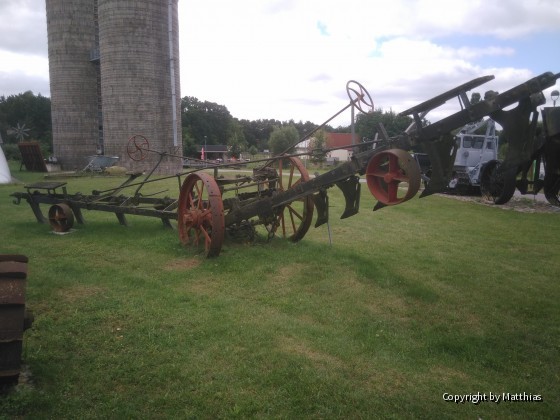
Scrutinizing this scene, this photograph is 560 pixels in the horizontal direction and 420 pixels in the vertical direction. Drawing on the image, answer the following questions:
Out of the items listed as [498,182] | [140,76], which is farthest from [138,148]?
[140,76]

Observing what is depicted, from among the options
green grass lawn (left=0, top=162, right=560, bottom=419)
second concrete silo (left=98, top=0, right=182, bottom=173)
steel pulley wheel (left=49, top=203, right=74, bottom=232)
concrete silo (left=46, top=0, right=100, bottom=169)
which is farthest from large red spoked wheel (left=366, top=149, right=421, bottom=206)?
concrete silo (left=46, top=0, right=100, bottom=169)

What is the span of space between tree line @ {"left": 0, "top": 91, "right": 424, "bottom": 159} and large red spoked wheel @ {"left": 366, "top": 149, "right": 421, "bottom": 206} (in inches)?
1806

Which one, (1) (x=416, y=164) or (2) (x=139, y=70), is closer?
(1) (x=416, y=164)

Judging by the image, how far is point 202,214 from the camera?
23.2 ft

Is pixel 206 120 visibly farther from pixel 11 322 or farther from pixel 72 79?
pixel 11 322

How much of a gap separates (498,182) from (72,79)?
36244mm

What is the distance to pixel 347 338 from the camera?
4.25 metres

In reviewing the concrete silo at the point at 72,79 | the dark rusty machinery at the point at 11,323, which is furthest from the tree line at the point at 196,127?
the dark rusty machinery at the point at 11,323

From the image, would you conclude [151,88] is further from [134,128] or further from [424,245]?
[424,245]

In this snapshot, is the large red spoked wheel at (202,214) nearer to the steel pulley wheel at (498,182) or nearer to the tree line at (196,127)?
the steel pulley wheel at (498,182)

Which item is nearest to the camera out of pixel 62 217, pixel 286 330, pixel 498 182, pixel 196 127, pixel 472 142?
pixel 286 330

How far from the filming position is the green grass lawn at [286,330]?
126 inches

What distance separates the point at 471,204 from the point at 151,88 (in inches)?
857

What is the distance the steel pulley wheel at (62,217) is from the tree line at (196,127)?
1682 inches
